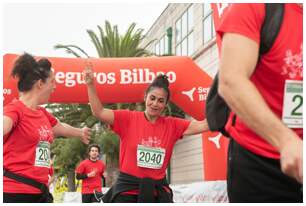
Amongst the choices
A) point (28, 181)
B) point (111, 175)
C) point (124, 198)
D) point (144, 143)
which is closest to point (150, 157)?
point (144, 143)

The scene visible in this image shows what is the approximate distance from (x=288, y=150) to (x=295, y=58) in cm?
48

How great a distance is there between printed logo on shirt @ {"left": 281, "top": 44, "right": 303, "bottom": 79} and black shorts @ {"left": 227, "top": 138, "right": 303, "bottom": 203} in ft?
1.01

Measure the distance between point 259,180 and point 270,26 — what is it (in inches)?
21.6

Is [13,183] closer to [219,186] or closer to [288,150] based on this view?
[288,150]

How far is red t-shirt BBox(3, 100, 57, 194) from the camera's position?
3588 mm

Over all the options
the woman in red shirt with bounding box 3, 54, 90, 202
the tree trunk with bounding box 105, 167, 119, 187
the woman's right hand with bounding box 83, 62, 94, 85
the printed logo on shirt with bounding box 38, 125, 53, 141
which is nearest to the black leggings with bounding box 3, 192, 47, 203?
the woman in red shirt with bounding box 3, 54, 90, 202

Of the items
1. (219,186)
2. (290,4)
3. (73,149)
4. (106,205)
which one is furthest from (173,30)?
(290,4)

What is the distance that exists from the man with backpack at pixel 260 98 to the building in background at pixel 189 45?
13747 mm

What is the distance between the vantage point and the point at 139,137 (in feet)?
14.3

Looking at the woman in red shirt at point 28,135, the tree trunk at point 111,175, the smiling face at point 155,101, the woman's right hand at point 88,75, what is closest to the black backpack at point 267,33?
the woman in red shirt at point 28,135

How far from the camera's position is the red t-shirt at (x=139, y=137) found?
14.0ft

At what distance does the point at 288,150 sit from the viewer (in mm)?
1482

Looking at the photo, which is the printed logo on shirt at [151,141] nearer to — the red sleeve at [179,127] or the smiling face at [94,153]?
the red sleeve at [179,127]

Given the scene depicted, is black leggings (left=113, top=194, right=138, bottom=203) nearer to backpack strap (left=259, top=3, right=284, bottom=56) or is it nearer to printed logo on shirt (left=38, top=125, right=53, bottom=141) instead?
printed logo on shirt (left=38, top=125, right=53, bottom=141)
